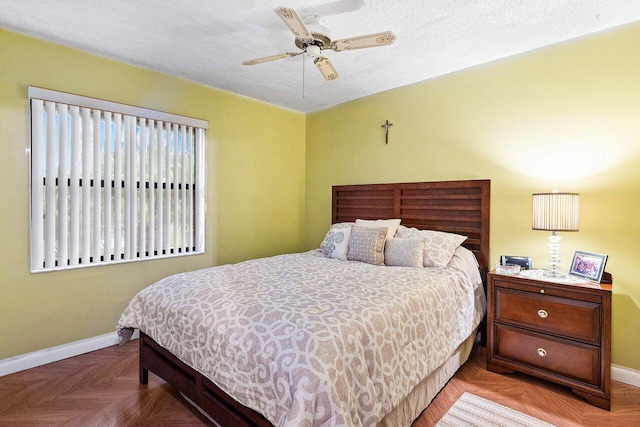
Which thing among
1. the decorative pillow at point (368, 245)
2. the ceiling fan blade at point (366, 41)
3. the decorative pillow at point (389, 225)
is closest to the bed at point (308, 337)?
the decorative pillow at point (368, 245)

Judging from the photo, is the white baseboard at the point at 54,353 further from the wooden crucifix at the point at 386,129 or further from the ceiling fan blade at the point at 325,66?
the wooden crucifix at the point at 386,129

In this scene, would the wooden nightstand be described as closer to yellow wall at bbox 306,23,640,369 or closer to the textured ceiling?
yellow wall at bbox 306,23,640,369

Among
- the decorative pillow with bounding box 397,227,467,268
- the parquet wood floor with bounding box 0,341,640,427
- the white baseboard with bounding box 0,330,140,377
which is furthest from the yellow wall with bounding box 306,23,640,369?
the white baseboard with bounding box 0,330,140,377

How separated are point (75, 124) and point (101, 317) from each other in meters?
1.68

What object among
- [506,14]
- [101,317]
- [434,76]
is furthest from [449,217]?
[101,317]

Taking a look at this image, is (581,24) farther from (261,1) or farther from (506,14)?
(261,1)

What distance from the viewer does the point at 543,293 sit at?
2.23 metres

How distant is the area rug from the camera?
1.84 meters

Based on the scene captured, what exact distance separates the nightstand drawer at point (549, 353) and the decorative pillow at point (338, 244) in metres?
1.35

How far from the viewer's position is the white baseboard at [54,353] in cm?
241

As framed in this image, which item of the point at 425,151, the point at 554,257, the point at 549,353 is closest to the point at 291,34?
the point at 425,151

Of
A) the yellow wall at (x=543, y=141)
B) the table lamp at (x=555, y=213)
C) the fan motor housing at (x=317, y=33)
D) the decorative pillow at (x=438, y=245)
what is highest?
the fan motor housing at (x=317, y=33)

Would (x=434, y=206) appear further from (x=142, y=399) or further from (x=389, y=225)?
(x=142, y=399)

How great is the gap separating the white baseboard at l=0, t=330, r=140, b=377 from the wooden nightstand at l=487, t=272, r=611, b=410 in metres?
3.24
